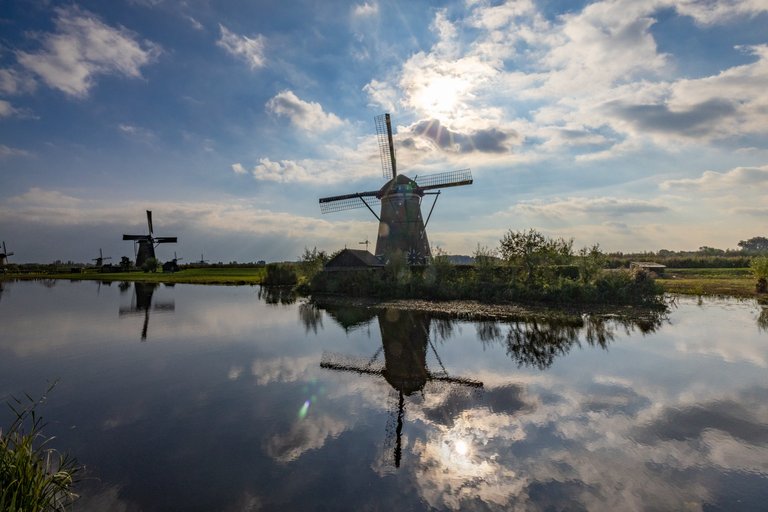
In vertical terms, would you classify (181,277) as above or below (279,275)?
below

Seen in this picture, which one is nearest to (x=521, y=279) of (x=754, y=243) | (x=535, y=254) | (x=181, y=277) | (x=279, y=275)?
(x=535, y=254)

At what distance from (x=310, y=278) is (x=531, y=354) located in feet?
97.4

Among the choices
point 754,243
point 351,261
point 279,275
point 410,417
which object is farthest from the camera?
point 754,243

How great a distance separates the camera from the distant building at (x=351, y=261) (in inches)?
1502

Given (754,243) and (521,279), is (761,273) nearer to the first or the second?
(521,279)

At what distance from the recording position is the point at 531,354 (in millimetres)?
13711

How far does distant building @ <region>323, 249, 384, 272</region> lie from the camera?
125 feet

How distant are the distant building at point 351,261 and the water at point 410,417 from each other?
20625 millimetres

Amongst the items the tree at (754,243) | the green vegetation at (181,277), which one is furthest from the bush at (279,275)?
the tree at (754,243)

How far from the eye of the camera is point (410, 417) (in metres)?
8.64

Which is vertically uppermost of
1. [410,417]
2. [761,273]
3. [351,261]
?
[351,261]

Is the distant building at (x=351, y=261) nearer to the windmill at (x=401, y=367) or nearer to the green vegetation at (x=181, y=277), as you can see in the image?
the green vegetation at (x=181, y=277)

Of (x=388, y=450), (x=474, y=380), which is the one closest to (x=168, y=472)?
(x=388, y=450)

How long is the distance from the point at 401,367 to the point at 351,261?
2660cm
